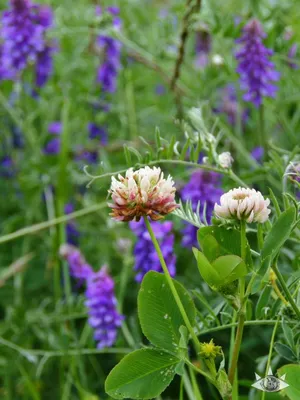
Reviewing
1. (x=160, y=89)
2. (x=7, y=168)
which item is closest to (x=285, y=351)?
(x=7, y=168)

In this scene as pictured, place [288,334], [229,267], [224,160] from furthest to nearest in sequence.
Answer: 1. [224,160]
2. [288,334]
3. [229,267]

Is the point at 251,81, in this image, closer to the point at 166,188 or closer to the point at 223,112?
the point at 223,112

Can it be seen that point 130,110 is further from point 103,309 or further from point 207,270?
point 207,270

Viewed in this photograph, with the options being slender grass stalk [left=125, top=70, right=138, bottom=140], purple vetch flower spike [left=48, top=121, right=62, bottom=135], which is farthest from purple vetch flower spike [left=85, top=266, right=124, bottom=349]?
purple vetch flower spike [left=48, top=121, right=62, bottom=135]

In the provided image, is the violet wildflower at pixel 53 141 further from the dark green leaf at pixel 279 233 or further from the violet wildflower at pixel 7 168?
the dark green leaf at pixel 279 233

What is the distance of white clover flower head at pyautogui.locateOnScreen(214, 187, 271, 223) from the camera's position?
2.16ft

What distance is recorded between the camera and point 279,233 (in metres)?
0.66

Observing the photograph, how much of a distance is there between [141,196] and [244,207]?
0.31 ft

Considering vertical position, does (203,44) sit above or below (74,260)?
above

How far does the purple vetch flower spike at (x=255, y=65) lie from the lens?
134 centimetres

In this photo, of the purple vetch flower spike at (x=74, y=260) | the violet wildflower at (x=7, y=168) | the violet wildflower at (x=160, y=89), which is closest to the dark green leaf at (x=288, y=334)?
the purple vetch flower spike at (x=74, y=260)

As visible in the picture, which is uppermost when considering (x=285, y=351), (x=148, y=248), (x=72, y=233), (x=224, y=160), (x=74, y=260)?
(x=224, y=160)

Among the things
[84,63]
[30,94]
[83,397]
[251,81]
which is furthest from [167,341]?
[84,63]

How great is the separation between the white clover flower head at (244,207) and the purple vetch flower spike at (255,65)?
2.39ft
